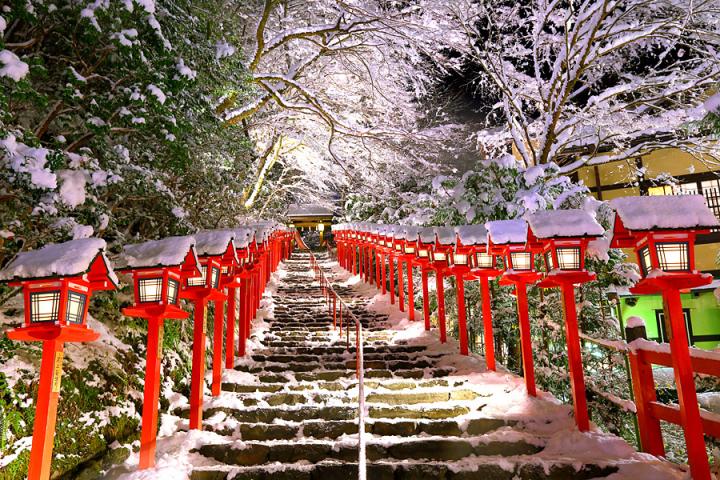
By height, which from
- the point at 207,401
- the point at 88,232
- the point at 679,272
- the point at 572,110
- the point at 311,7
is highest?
the point at 311,7

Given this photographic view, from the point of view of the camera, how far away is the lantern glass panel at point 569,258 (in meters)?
5.91

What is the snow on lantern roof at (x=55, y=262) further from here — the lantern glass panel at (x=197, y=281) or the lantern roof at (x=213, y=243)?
the lantern roof at (x=213, y=243)

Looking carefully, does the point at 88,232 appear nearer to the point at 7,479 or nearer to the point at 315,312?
the point at 7,479

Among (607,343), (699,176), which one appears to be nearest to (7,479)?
(607,343)

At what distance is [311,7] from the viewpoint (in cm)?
1180

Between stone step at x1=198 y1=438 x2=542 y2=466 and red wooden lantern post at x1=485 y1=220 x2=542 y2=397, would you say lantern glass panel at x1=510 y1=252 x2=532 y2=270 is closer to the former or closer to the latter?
red wooden lantern post at x1=485 y1=220 x2=542 y2=397

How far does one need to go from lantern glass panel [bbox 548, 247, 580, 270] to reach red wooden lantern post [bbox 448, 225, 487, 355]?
2.58 meters

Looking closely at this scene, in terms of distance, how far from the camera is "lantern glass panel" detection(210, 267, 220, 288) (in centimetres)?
678

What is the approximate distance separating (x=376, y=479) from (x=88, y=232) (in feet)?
14.4

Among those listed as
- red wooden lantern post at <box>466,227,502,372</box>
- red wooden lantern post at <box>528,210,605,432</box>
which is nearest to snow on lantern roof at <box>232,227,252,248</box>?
red wooden lantern post at <box>466,227,502,372</box>

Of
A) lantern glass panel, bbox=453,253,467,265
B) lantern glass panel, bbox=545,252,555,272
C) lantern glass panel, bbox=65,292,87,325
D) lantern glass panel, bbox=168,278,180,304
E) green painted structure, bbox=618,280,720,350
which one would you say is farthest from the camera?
green painted structure, bbox=618,280,720,350

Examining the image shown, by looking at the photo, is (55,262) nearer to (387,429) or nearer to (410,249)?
(387,429)

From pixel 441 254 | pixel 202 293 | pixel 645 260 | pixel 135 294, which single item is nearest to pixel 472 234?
pixel 441 254

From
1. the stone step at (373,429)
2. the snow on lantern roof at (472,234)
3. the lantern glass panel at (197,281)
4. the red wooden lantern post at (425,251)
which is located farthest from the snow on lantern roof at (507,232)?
the lantern glass panel at (197,281)
